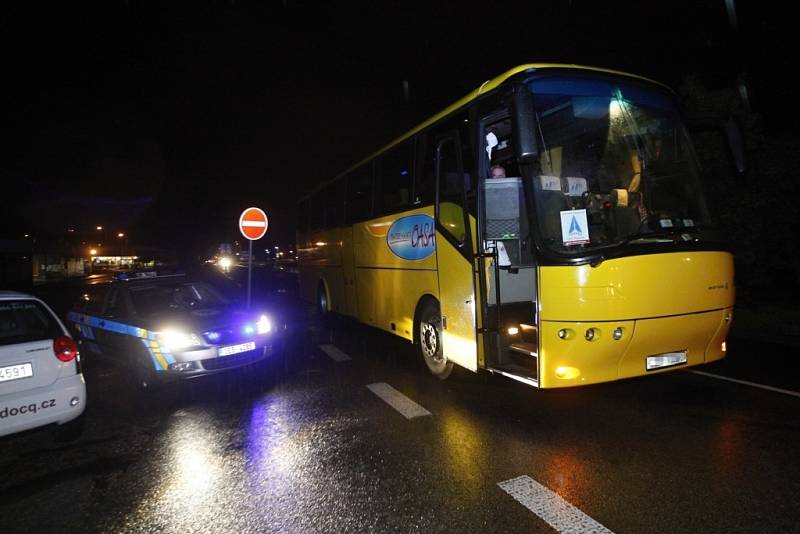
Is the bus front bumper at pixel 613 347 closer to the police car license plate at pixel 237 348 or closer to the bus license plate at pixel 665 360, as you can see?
the bus license plate at pixel 665 360

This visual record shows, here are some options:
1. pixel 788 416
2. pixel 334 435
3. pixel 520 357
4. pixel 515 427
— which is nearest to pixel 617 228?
pixel 520 357

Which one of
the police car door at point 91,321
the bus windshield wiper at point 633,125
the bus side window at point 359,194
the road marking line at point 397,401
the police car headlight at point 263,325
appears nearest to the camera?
the bus windshield wiper at point 633,125

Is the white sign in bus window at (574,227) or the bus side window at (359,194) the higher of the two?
the bus side window at (359,194)

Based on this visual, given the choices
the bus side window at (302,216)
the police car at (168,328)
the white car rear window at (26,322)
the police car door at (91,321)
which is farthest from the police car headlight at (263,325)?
the bus side window at (302,216)

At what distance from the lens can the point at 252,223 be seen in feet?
34.5

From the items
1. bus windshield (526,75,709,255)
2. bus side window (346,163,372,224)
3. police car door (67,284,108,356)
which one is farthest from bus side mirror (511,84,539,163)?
police car door (67,284,108,356)

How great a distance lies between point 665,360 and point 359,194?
6.08 metres

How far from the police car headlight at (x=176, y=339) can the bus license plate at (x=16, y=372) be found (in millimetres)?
1629

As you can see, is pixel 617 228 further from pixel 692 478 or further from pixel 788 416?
pixel 788 416

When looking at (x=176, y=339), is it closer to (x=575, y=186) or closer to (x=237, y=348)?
(x=237, y=348)

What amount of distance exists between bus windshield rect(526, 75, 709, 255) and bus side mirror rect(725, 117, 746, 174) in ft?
2.08

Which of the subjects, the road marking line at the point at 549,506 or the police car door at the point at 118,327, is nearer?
→ the road marking line at the point at 549,506

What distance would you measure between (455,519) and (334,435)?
1.76 meters

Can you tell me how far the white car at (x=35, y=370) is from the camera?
377cm
